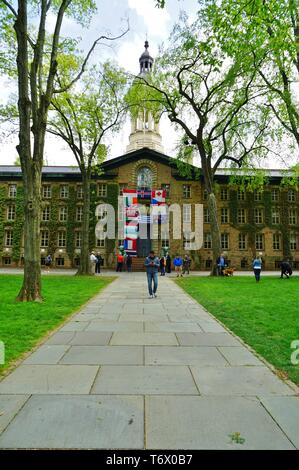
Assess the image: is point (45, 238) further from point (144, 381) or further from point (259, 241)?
point (144, 381)

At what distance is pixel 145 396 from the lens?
145 inches

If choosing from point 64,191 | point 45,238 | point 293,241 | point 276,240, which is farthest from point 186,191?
point 45,238

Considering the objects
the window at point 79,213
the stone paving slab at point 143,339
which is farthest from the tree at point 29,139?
the window at point 79,213

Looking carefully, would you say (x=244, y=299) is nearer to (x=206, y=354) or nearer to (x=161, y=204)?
(x=206, y=354)

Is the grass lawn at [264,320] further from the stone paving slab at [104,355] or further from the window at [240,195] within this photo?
the window at [240,195]

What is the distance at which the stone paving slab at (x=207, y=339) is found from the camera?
20.1 feet

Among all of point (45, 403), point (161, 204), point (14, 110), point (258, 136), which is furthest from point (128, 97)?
point (45, 403)

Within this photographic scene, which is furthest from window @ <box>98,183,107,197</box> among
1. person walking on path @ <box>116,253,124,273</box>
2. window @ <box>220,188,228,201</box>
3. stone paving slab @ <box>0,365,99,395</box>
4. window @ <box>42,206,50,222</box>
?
stone paving slab @ <box>0,365,99,395</box>

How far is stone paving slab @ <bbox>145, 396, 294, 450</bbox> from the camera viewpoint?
107 inches

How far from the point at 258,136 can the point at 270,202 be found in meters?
15.4

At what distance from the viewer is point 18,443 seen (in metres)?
2.69

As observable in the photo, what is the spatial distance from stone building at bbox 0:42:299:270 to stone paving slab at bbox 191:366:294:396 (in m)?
30.9

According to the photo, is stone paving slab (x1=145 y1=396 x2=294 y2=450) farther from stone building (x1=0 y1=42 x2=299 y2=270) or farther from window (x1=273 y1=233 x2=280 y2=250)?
window (x1=273 y1=233 x2=280 y2=250)

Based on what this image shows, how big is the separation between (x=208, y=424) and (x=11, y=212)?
3869cm
